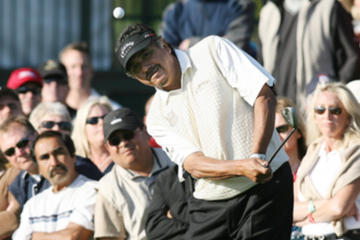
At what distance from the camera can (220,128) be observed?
3113mm

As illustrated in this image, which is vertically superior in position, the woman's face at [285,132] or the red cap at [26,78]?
the woman's face at [285,132]

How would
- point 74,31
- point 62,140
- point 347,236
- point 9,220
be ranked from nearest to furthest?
point 347,236
point 62,140
point 9,220
point 74,31

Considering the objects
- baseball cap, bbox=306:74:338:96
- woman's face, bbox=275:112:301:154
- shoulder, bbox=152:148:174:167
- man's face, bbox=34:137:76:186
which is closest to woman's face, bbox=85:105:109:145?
man's face, bbox=34:137:76:186

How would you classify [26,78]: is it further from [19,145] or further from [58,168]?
[58,168]

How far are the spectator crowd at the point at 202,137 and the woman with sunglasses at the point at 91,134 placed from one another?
0.04 feet

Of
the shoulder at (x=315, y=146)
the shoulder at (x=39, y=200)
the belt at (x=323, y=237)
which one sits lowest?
the shoulder at (x=39, y=200)

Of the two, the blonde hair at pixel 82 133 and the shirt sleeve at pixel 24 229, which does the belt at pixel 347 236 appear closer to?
the shirt sleeve at pixel 24 229

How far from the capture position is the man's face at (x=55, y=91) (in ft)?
23.1

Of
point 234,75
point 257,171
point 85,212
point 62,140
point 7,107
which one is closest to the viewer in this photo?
point 257,171

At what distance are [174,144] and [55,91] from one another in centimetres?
410

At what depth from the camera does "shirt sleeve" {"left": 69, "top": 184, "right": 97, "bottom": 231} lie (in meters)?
4.84

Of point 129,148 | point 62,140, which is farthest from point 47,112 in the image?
point 129,148

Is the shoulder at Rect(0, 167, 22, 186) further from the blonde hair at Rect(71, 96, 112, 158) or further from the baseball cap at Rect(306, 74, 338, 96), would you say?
the baseball cap at Rect(306, 74, 338, 96)

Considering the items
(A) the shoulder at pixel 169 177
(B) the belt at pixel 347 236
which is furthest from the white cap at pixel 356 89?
(A) the shoulder at pixel 169 177
